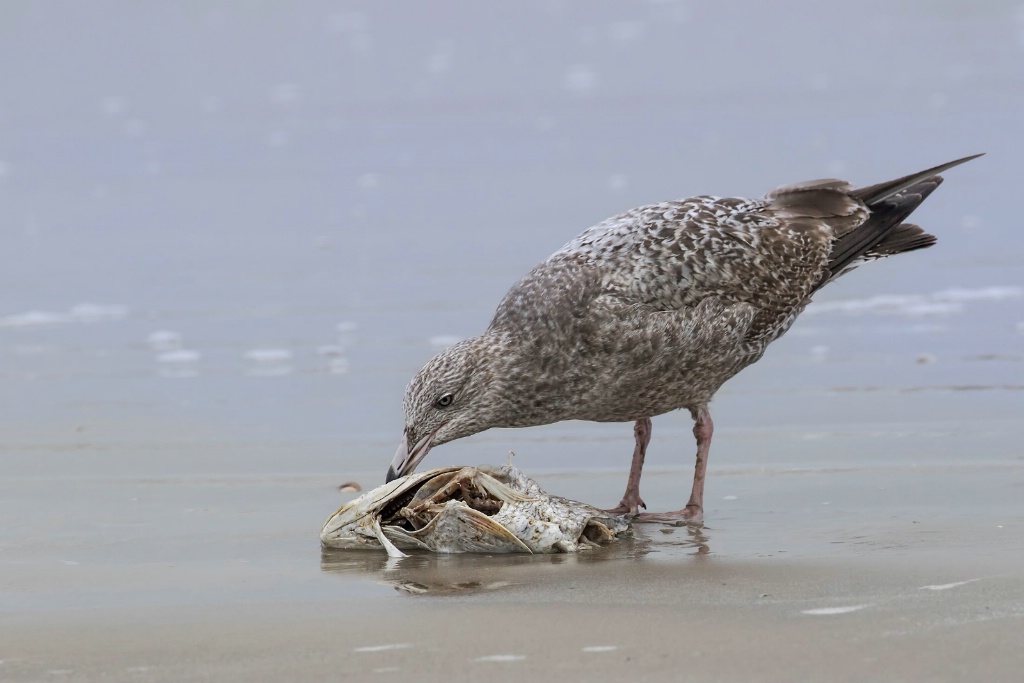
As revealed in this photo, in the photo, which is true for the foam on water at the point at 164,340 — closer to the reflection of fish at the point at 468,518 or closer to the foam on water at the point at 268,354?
the foam on water at the point at 268,354

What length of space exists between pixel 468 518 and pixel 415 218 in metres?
8.97

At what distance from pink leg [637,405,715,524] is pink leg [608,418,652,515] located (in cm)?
14

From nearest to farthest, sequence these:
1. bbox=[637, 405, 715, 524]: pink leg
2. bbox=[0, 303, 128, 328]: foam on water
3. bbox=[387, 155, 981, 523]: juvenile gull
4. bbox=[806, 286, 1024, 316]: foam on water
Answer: bbox=[637, 405, 715, 524]: pink leg, bbox=[387, 155, 981, 523]: juvenile gull, bbox=[806, 286, 1024, 316]: foam on water, bbox=[0, 303, 128, 328]: foam on water

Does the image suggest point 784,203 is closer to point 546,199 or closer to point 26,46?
point 546,199

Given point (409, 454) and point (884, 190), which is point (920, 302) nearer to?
point (884, 190)

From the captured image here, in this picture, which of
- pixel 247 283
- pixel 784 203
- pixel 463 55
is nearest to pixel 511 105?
pixel 463 55

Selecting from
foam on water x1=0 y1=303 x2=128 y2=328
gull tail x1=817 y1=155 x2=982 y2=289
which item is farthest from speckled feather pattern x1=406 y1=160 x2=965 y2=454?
foam on water x1=0 y1=303 x2=128 y2=328

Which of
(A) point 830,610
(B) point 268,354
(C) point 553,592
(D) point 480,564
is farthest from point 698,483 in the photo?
(B) point 268,354

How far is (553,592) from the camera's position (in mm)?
5074

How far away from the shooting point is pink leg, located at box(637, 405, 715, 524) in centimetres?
636

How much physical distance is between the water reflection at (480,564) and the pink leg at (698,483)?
19 centimetres

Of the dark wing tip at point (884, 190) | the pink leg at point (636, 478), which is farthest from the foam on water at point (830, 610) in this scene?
the dark wing tip at point (884, 190)

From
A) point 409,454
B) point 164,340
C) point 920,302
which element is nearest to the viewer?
point 409,454

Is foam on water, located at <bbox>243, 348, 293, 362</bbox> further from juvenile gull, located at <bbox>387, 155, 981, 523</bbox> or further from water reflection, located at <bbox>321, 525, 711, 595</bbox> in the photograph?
water reflection, located at <bbox>321, 525, 711, 595</bbox>
